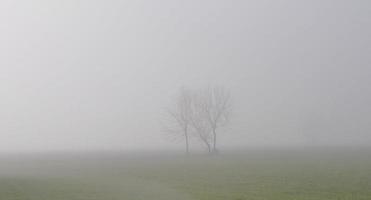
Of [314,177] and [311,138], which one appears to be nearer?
[314,177]

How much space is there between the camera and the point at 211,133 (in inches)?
3546

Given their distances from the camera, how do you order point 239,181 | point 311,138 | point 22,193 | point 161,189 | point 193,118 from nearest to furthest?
1. point 22,193
2. point 161,189
3. point 239,181
4. point 193,118
5. point 311,138

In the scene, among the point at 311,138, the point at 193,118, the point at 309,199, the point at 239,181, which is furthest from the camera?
the point at 311,138

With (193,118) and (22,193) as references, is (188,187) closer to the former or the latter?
(22,193)

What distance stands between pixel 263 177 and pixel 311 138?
110 m

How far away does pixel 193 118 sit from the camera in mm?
89312

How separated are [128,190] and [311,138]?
120 metres

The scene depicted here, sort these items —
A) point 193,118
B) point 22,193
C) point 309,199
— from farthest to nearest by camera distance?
point 193,118 → point 22,193 → point 309,199

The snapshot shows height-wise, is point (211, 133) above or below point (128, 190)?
above

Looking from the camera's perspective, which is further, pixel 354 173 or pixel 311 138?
pixel 311 138

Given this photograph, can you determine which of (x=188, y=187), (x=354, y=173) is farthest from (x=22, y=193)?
(x=354, y=173)

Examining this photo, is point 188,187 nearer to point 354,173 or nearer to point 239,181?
point 239,181

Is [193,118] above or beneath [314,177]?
above

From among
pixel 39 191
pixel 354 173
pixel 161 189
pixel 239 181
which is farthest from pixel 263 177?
pixel 39 191
